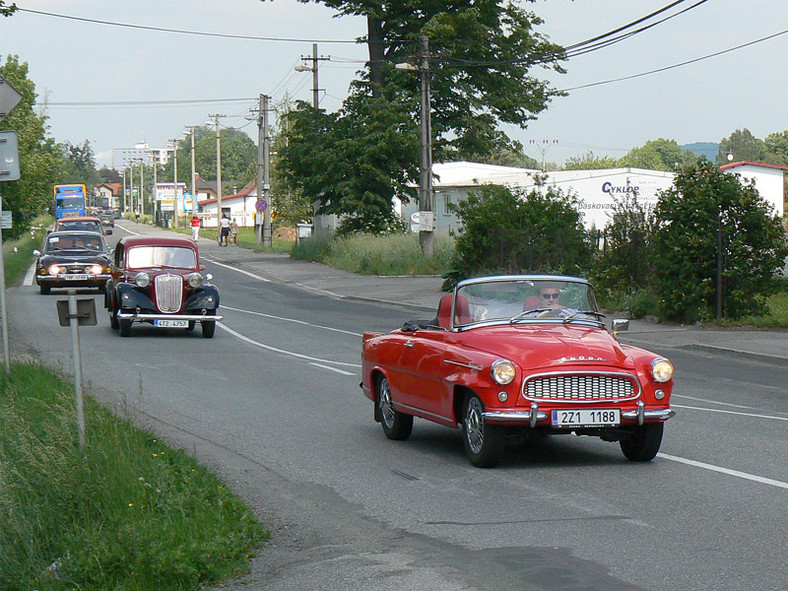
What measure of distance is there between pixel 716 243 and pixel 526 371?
1477 centimetres

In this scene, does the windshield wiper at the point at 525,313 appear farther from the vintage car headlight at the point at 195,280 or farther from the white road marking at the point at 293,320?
the vintage car headlight at the point at 195,280

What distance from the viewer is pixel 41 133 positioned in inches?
2837

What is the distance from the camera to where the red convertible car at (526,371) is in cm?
884

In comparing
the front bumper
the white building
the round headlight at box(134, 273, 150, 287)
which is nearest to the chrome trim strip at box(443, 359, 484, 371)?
the front bumper

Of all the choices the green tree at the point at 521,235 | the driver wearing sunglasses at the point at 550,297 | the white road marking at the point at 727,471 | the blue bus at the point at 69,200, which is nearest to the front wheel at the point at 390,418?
the driver wearing sunglasses at the point at 550,297

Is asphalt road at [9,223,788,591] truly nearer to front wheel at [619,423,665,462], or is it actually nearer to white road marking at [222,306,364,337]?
front wheel at [619,423,665,462]

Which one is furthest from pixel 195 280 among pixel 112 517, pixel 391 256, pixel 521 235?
pixel 391 256

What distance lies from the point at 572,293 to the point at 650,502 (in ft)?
9.14

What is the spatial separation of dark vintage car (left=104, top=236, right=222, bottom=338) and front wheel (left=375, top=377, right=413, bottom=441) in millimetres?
11262

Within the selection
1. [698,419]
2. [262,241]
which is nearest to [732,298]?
[698,419]

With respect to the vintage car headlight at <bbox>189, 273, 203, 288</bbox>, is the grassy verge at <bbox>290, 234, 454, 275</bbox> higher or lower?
lower

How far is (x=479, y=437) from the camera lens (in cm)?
922

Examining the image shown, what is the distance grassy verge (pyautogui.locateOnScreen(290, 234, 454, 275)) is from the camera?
138 feet

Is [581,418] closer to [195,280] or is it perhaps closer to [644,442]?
[644,442]
